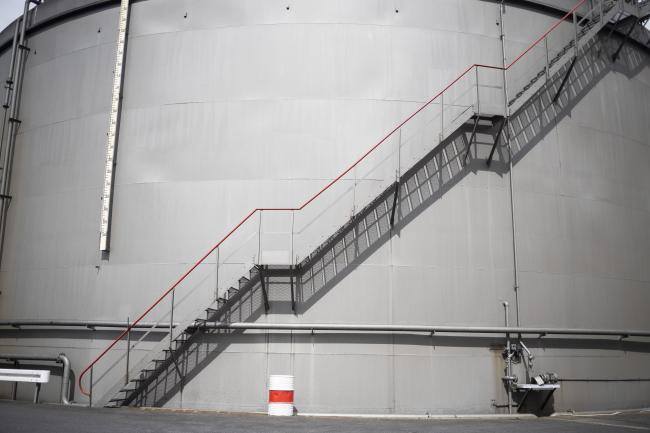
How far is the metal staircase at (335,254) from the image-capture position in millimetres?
12750

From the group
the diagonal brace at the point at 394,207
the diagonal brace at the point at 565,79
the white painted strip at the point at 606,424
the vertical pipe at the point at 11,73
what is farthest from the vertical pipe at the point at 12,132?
the white painted strip at the point at 606,424

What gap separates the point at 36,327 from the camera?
47.7 ft

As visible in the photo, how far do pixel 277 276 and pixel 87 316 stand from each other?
15.3 feet

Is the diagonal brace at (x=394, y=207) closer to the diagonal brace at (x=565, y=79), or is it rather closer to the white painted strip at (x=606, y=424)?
the diagonal brace at (x=565, y=79)

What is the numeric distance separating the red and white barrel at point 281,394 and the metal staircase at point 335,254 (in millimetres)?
1628

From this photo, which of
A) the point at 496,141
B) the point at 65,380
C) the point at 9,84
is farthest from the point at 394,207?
the point at 9,84

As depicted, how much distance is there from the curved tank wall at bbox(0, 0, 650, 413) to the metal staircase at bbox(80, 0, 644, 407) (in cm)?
26

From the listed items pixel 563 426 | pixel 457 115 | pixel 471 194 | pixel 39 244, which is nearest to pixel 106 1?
pixel 39 244

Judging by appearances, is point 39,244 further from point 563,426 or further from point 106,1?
point 563,426

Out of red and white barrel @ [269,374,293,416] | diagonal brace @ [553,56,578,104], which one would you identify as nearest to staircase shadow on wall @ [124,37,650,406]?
red and white barrel @ [269,374,293,416]

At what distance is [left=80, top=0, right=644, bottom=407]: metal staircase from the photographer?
1275 centimetres

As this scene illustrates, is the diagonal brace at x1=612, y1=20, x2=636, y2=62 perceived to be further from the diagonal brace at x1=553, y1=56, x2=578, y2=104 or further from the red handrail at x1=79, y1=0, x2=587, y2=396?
the red handrail at x1=79, y1=0, x2=587, y2=396

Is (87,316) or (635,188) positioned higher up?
(635,188)

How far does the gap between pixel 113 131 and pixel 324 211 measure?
5.47 meters
